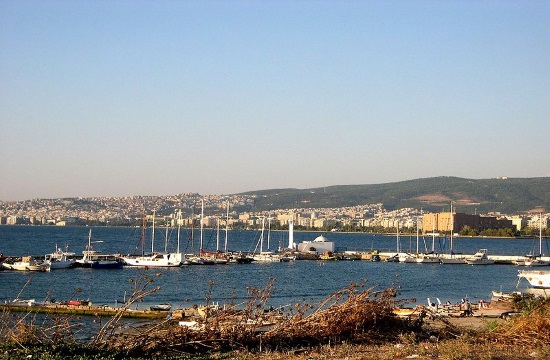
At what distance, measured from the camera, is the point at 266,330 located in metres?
11.6

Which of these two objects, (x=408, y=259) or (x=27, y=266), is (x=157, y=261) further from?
(x=408, y=259)

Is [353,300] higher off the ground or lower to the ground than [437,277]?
higher

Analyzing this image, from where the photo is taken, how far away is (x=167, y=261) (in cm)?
6378

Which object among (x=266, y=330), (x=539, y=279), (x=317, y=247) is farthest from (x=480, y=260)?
(x=266, y=330)

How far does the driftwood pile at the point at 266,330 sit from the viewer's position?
10.3m

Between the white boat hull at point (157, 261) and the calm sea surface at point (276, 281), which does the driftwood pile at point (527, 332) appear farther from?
the white boat hull at point (157, 261)

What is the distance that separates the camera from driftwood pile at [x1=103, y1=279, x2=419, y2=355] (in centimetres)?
1034

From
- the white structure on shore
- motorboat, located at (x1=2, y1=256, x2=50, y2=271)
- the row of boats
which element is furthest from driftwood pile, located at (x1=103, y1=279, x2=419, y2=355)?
the white structure on shore

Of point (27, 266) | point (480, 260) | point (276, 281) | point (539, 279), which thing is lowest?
point (480, 260)

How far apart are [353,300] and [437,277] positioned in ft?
164

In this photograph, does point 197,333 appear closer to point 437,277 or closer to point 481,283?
point 481,283

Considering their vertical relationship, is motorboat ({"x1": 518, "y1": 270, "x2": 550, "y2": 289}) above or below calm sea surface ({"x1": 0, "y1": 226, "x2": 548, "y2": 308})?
Result: above

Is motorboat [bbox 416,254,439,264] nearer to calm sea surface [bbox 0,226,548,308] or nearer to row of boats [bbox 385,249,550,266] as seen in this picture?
row of boats [bbox 385,249,550,266]

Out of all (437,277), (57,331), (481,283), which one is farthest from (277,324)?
(437,277)
